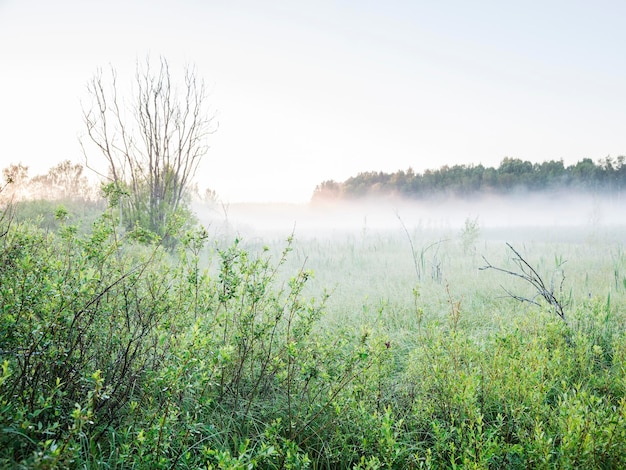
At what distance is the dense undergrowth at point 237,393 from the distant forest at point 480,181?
27.0 metres

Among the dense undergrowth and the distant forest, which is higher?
the distant forest

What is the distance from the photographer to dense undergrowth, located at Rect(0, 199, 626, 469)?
1.73 metres

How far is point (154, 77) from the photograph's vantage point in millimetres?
10469

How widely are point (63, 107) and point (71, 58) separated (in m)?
1.32

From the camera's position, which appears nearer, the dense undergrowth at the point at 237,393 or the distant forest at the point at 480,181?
the dense undergrowth at the point at 237,393

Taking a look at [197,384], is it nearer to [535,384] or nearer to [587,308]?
[535,384]

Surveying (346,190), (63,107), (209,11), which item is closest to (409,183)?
(346,190)

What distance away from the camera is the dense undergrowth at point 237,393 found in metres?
1.73

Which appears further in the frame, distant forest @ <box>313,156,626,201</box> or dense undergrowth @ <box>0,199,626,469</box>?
distant forest @ <box>313,156,626,201</box>

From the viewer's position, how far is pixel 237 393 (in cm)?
236

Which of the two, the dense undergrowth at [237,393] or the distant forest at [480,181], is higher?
the distant forest at [480,181]

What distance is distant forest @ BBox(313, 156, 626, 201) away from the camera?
26.1m

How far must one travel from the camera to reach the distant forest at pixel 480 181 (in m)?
26.1

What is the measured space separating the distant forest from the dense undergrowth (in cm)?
2705
